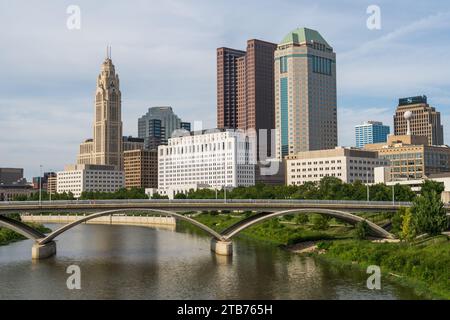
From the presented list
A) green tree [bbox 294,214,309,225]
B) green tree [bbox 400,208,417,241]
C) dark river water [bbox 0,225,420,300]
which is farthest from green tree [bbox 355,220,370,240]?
green tree [bbox 294,214,309,225]

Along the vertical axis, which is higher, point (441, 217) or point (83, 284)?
point (441, 217)

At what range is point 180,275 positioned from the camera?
6197cm

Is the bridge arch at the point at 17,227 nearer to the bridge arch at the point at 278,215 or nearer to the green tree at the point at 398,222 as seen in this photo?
the bridge arch at the point at 278,215

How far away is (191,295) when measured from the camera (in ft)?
169

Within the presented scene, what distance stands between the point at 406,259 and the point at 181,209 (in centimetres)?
3003

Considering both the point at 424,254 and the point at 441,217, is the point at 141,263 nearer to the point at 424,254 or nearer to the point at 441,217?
the point at 424,254

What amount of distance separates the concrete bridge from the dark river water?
276 cm

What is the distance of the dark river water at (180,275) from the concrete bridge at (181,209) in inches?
109

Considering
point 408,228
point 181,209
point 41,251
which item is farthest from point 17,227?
point 408,228

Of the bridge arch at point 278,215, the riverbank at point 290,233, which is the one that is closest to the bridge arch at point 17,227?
the bridge arch at point 278,215

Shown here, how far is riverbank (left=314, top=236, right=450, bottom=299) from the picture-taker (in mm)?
53469

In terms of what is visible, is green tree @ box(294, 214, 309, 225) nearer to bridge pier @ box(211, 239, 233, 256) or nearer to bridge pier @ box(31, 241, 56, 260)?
bridge pier @ box(211, 239, 233, 256)
